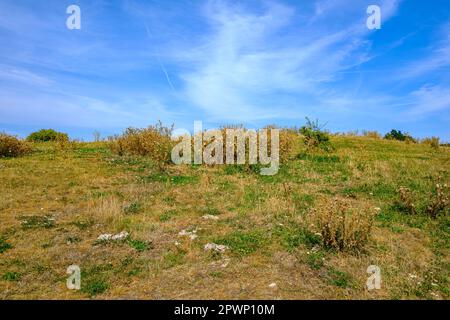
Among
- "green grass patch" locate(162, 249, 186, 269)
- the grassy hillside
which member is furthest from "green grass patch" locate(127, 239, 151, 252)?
"green grass patch" locate(162, 249, 186, 269)

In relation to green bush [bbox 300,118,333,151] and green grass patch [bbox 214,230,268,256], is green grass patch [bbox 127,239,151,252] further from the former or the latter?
green bush [bbox 300,118,333,151]

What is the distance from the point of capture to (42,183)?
12.6 metres

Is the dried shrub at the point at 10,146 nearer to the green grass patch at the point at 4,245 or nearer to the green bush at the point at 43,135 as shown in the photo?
the green bush at the point at 43,135

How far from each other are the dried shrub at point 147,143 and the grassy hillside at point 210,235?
1.71m

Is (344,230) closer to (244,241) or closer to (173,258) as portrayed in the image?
(244,241)

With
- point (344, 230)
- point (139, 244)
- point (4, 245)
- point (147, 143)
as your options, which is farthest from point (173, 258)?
point (147, 143)

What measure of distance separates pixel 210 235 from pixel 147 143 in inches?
400

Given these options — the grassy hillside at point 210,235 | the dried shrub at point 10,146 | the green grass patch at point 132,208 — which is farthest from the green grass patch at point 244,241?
the dried shrub at point 10,146

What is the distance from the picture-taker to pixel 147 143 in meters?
17.5

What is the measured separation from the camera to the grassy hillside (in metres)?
6.05

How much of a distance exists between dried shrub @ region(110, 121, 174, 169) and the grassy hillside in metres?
1.71

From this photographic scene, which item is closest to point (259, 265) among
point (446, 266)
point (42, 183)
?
point (446, 266)

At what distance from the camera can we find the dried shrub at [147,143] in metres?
16.2
